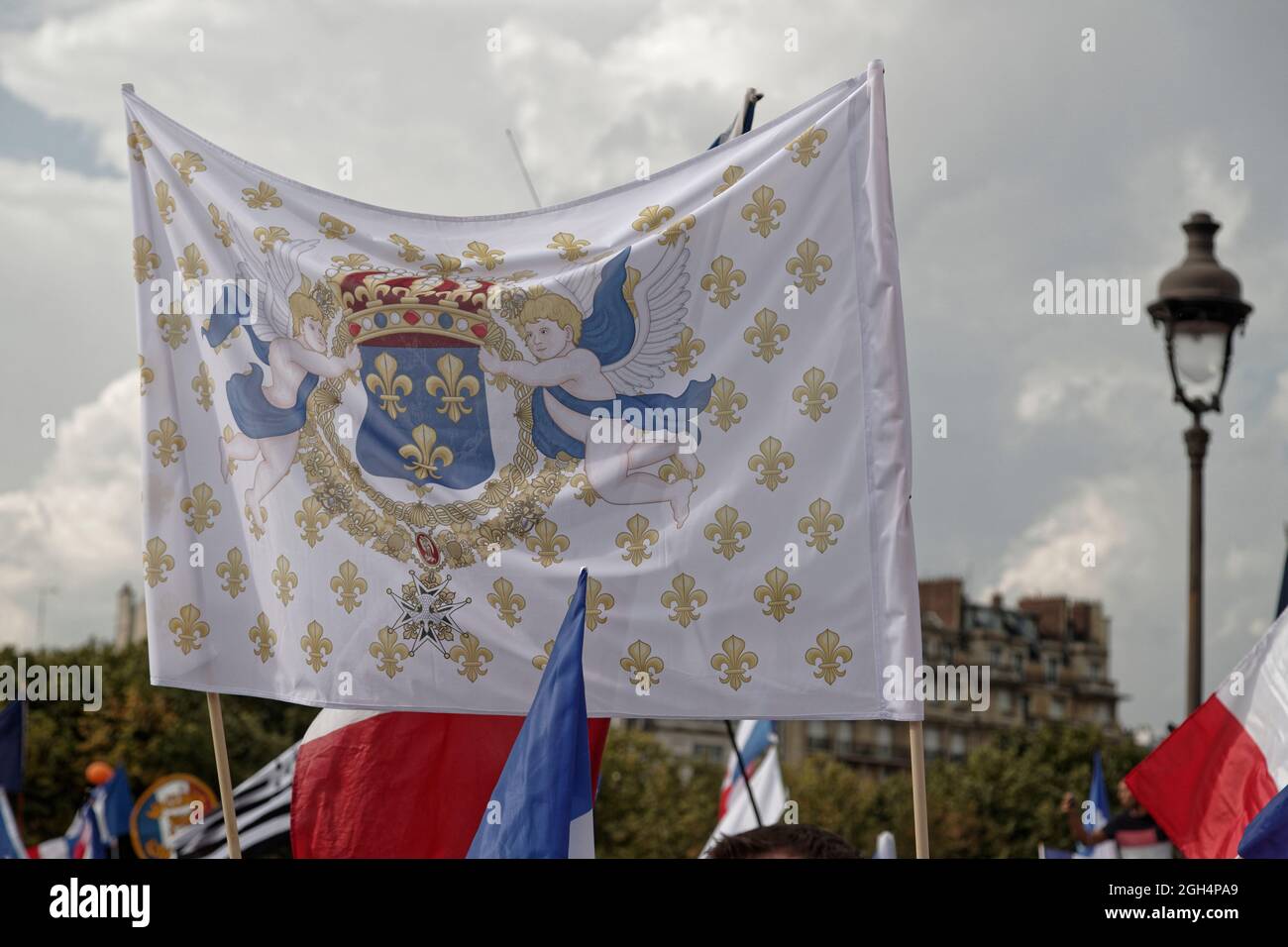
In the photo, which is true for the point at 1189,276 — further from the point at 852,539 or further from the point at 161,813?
the point at 161,813

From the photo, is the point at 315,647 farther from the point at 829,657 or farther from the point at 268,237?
the point at 829,657

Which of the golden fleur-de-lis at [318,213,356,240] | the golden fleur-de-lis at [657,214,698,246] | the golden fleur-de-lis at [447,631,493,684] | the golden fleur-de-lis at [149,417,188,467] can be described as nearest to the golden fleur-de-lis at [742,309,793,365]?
the golden fleur-de-lis at [657,214,698,246]

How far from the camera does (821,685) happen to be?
5488mm

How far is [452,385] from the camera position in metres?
6.03

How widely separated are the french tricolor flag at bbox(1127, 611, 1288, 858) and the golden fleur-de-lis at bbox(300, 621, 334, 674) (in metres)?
3.35

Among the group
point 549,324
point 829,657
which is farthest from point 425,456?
point 829,657

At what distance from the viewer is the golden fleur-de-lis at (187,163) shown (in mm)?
6297

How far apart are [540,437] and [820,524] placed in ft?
3.68

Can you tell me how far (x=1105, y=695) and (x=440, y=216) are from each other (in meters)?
115

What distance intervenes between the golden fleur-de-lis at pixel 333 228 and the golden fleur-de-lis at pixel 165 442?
944 mm

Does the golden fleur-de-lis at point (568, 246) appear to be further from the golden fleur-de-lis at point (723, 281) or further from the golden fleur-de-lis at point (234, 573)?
the golden fleur-de-lis at point (234, 573)

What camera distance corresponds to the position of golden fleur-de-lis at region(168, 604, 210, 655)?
5.89 metres

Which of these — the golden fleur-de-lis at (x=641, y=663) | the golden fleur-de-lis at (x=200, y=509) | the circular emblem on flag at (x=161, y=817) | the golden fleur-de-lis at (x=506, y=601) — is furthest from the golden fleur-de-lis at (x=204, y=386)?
the circular emblem on flag at (x=161, y=817)
